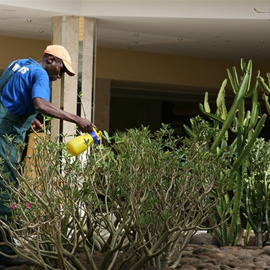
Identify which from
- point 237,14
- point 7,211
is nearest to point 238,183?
point 7,211

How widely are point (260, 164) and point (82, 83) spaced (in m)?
7.96

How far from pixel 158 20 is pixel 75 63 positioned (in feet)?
5.49

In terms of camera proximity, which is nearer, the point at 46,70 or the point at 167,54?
the point at 46,70

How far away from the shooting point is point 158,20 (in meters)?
14.7

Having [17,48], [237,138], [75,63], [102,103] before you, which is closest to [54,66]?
[237,138]

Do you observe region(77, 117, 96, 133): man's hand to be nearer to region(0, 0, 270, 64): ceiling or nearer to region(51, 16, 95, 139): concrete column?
region(0, 0, 270, 64): ceiling

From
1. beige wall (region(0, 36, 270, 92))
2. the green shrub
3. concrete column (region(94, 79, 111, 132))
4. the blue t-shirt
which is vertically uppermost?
beige wall (region(0, 36, 270, 92))

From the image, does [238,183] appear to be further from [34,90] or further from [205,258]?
[34,90]

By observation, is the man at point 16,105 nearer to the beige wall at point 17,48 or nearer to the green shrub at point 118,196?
the green shrub at point 118,196

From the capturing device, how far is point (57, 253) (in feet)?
16.5

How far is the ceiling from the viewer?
1405 cm

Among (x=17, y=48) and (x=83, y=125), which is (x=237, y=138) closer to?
(x=83, y=125)

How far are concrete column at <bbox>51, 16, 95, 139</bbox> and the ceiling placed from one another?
199 mm

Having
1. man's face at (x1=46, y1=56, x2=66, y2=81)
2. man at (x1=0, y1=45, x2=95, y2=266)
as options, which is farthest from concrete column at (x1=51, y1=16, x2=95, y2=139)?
man at (x1=0, y1=45, x2=95, y2=266)
